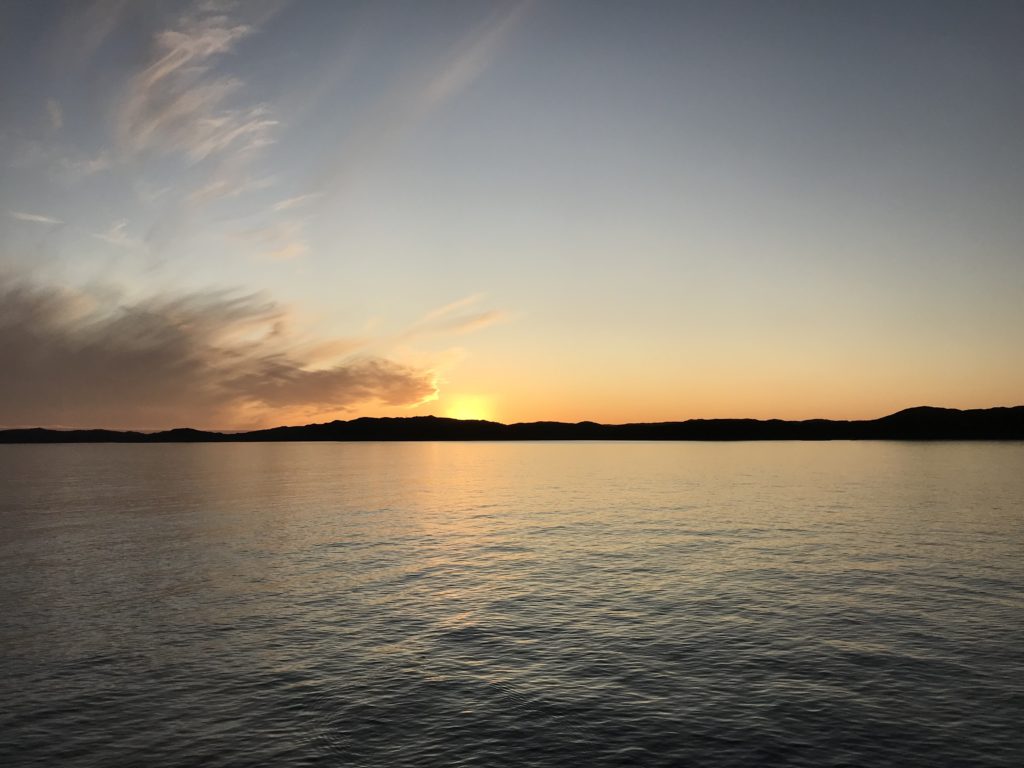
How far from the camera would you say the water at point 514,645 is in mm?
23391

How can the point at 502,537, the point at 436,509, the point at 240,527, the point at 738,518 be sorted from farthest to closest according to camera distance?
Result: the point at 436,509 < the point at 738,518 < the point at 240,527 < the point at 502,537

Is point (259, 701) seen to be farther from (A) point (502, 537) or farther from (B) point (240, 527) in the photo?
(B) point (240, 527)

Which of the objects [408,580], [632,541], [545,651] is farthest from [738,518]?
[545,651]

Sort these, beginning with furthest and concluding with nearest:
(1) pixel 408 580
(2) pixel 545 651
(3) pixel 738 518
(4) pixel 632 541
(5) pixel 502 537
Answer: (3) pixel 738 518, (5) pixel 502 537, (4) pixel 632 541, (1) pixel 408 580, (2) pixel 545 651

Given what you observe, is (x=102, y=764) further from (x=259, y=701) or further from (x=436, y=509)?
(x=436, y=509)

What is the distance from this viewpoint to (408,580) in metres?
49.6

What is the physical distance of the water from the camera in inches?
921

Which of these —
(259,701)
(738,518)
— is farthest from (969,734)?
(738,518)

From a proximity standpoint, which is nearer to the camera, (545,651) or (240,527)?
(545,651)

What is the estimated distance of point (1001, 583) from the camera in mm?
46469

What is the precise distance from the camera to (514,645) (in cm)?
3394

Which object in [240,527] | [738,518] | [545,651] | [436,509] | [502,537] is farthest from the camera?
[436,509]

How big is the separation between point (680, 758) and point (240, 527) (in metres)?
67.3

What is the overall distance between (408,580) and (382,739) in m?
26.4
